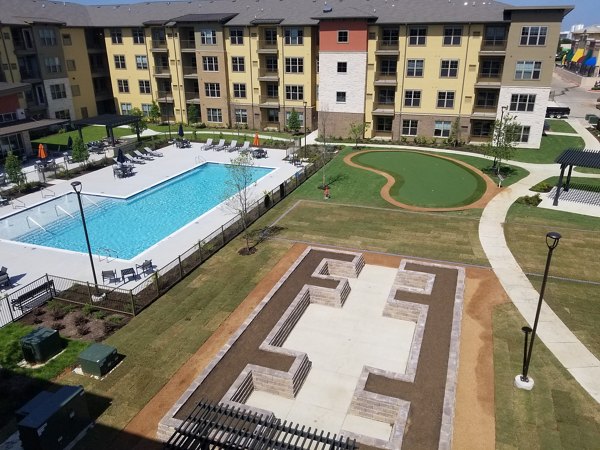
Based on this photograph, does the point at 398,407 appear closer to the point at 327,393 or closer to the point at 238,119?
the point at 327,393

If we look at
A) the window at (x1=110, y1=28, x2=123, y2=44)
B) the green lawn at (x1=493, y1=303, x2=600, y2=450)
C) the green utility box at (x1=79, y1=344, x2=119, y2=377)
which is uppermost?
the window at (x1=110, y1=28, x2=123, y2=44)

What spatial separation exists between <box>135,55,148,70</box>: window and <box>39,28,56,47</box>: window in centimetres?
1057

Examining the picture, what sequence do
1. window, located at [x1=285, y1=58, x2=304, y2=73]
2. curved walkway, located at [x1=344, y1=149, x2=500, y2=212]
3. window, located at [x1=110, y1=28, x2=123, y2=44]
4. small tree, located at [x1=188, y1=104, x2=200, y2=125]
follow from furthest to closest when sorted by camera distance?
window, located at [x1=110, y1=28, x2=123, y2=44], small tree, located at [x1=188, y1=104, x2=200, y2=125], window, located at [x1=285, y1=58, x2=304, y2=73], curved walkway, located at [x1=344, y1=149, x2=500, y2=212]

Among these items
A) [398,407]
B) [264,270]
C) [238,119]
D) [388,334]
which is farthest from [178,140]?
[398,407]

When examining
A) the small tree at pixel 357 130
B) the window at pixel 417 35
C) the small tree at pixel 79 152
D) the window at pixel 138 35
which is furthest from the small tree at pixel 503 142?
the window at pixel 138 35

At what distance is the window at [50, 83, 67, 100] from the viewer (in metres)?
61.0

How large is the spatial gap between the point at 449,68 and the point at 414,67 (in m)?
3.87

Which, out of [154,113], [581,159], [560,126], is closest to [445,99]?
[581,159]

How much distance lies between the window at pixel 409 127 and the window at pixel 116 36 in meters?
42.5

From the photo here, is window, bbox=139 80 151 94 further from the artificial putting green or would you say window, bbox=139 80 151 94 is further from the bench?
the bench

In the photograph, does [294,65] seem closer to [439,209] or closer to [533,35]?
[533,35]

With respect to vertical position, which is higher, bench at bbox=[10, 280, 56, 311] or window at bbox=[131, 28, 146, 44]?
window at bbox=[131, 28, 146, 44]

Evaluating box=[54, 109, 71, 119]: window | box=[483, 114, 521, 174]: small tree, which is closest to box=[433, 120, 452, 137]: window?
box=[483, 114, 521, 174]: small tree

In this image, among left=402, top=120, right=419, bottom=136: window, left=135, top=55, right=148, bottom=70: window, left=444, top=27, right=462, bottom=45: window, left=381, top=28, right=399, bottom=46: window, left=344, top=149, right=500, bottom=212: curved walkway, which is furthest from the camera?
left=135, top=55, right=148, bottom=70: window
